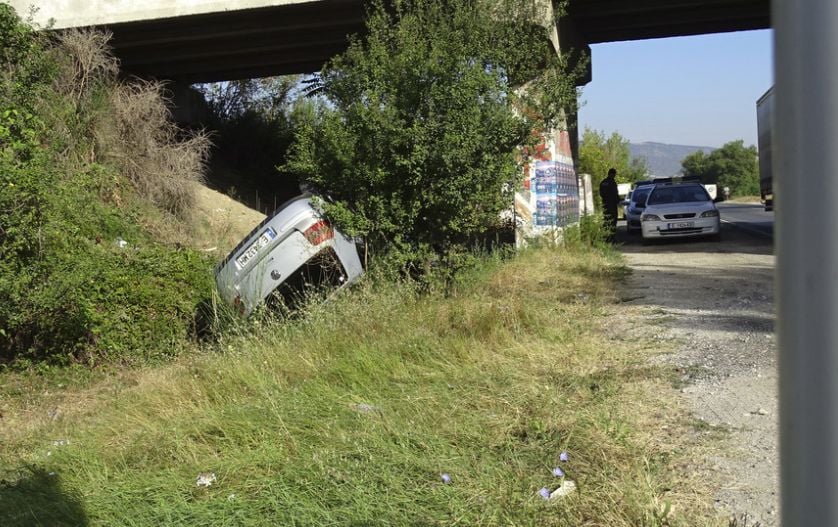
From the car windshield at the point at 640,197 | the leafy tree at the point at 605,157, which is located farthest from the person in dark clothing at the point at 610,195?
the leafy tree at the point at 605,157

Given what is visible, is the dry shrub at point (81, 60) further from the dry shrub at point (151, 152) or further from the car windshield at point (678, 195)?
the car windshield at point (678, 195)

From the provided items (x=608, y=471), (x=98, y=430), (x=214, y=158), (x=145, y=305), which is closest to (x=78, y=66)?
(x=214, y=158)

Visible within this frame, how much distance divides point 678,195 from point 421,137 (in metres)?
11.7

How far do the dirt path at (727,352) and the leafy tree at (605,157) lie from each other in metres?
34.0

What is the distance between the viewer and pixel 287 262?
27.5 ft

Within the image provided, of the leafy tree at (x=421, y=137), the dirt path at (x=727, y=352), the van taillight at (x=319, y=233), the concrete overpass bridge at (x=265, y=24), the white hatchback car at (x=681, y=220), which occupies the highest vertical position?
the concrete overpass bridge at (x=265, y=24)

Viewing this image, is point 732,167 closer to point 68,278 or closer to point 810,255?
point 68,278

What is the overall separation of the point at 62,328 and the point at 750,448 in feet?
23.4

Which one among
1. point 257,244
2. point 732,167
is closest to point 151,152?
point 257,244

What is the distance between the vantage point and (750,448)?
391 centimetres

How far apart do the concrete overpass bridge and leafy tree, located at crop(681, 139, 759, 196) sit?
96174mm

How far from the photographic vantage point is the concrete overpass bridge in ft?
50.8

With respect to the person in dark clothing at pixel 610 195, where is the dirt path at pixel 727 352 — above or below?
below

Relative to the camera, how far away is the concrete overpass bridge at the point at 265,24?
50.8ft
